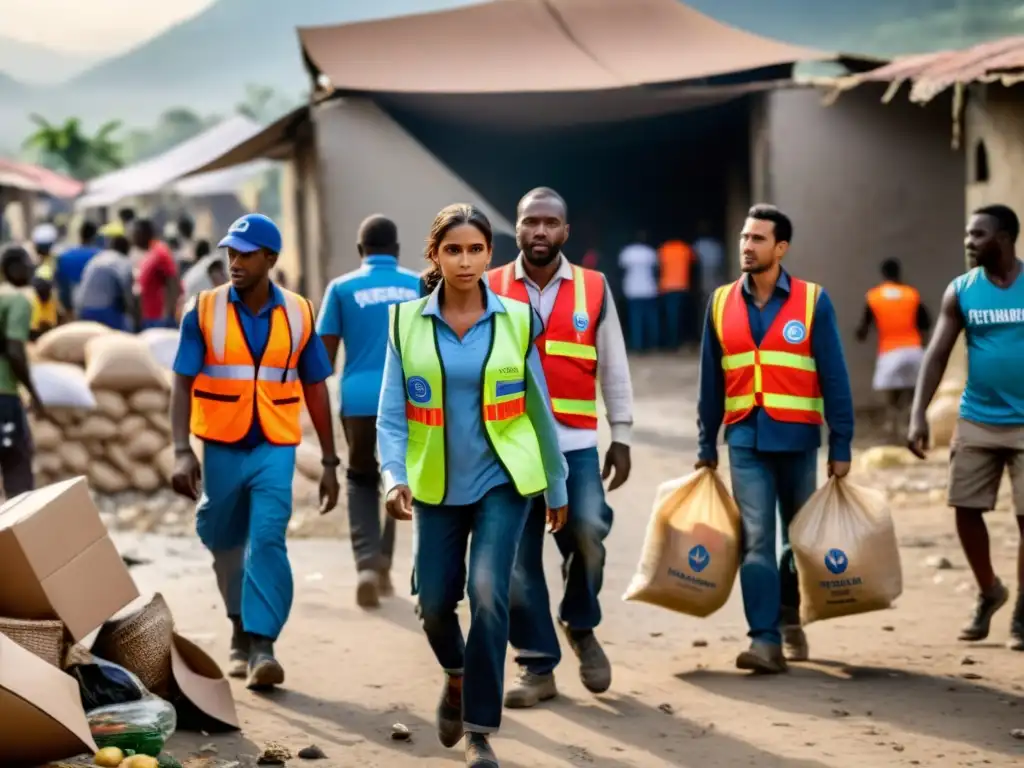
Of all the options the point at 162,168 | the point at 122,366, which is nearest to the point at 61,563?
the point at 122,366

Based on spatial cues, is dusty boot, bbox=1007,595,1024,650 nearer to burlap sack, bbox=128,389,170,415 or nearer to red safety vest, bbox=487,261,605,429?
red safety vest, bbox=487,261,605,429

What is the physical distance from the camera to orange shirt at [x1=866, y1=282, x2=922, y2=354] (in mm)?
13227

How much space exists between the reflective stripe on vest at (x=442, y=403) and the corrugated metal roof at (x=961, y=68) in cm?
660

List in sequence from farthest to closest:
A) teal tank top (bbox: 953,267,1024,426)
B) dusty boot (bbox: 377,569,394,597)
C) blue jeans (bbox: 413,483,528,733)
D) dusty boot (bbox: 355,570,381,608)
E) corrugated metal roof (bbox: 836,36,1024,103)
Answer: corrugated metal roof (bbox: 836,36,1024,103), dusty boot (bbox: 377,569,394,597), dusty boot (bbox: 355,570,381,608), teal tank top (bbox: 953,267,1024,426), blue jeans (bbox: 413,483,528,733)

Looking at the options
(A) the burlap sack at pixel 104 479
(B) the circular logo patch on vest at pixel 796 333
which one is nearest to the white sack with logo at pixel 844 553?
(B) the circular logo patch on vest at pixel 796 333

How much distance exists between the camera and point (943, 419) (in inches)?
489

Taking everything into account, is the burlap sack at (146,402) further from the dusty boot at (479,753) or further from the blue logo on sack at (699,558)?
the dusty boot at (479,753)

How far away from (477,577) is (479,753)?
1.72ft

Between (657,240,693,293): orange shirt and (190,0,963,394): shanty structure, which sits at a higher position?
(190,0,963,394): shanty structure

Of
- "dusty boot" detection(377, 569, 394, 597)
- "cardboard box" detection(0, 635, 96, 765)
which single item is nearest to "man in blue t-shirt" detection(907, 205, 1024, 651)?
"dusty boot" detection(377, 569, 394, 597)

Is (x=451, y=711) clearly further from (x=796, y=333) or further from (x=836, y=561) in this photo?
(x=796, y=333)

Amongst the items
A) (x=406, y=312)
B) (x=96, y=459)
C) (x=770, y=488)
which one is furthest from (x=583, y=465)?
(x=96, y=459)

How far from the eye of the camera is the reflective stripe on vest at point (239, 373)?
591 centimetres

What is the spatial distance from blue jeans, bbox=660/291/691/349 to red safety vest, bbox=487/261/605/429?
1343 centimetres
